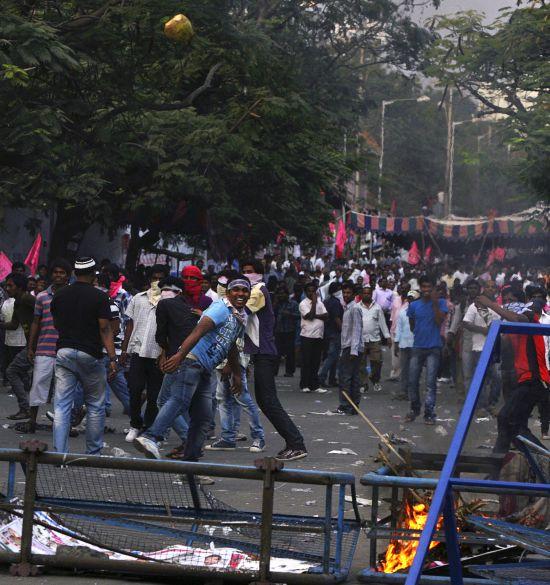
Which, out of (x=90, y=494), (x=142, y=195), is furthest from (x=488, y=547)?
(x=142, y=195)

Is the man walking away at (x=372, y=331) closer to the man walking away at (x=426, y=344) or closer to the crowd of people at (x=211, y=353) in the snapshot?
the crowd of people at (x=211, y=353)

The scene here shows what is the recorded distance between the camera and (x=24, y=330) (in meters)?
15.0

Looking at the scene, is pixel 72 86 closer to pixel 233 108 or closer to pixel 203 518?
pixel 203 518

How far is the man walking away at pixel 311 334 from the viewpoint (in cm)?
1898

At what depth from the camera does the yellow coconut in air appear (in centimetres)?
1070

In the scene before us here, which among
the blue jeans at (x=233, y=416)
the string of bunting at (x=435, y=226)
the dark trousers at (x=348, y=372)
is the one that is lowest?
the blue jeans at (x=233, y=416)

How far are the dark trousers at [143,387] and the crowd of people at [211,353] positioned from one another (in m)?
0.01

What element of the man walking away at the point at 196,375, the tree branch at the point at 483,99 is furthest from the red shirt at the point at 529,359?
the tree branch at the point at 483,99

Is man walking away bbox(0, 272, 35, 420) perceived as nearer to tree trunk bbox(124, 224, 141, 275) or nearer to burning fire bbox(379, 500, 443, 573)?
burning fire bbox(379, 500, 443, 573)

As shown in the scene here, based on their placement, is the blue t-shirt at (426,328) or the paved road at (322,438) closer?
the paved road at (322,438)

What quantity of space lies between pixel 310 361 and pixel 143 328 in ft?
22.8

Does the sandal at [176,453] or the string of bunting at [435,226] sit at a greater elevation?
the string of bunting at [435,226]

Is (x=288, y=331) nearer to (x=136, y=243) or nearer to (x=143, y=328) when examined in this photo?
(x=136, y=243)

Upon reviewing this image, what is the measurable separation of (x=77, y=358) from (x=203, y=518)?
2930 mm
